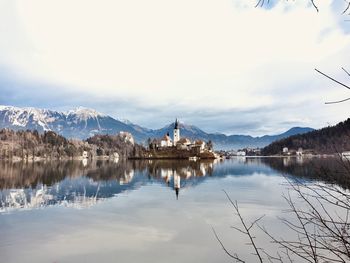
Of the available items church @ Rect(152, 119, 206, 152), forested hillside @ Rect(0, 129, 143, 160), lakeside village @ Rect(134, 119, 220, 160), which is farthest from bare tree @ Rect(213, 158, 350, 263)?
forested hillside @ Rect(0, 129, 143, 160)

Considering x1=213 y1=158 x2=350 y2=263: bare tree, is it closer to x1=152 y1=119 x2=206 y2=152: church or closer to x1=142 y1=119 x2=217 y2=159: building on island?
x1=142 y1=119 x2=217 y2=159: building on island

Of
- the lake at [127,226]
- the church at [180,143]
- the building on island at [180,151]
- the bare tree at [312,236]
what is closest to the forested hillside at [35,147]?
the church at [180,143]

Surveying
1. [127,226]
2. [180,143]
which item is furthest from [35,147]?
[127,226]

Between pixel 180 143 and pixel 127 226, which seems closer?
pixel 127 226

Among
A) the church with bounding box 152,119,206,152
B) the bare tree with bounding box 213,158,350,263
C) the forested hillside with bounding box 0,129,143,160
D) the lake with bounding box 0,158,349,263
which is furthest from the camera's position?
the forested hillside with bounding box 0,129,143,160

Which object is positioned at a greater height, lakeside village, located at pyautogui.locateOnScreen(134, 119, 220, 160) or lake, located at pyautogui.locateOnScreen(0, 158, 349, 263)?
lakeside village, located at pyautogui.locateOnScreen(134, 119, 220, 160)

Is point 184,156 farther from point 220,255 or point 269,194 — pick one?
point 220,255

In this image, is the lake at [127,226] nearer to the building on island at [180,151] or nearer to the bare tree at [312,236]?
the bare tree at [312,236]

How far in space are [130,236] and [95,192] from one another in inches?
590

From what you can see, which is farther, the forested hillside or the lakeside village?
the forested hillside

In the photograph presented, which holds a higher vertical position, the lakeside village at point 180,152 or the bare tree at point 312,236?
the lakeside village at point 180,152

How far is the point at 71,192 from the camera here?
2755 centimetres

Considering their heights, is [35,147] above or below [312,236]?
above

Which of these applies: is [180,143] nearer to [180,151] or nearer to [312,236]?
[180,151]
